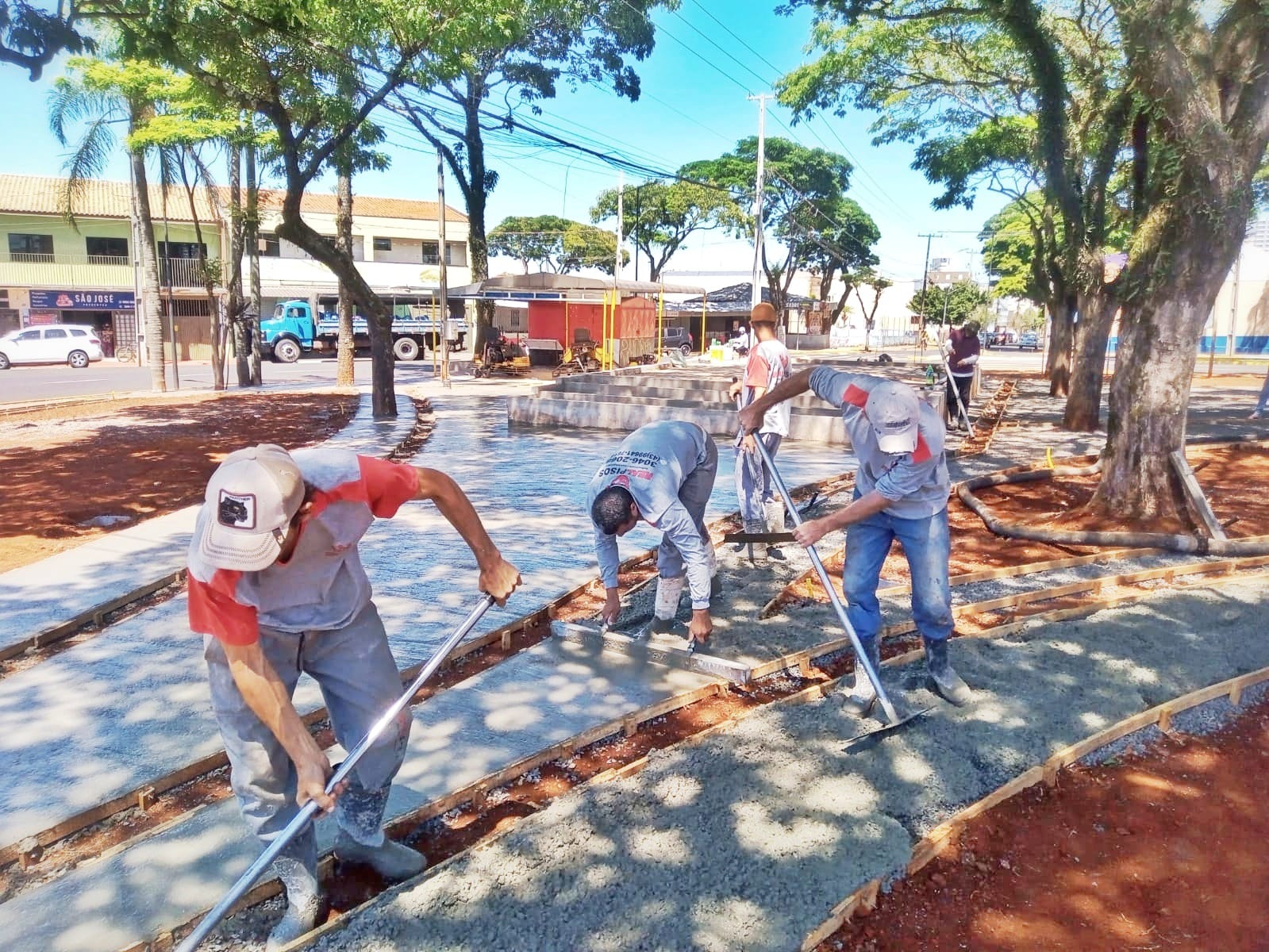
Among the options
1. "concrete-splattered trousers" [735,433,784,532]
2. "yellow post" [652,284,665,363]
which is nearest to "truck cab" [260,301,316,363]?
"yellow post" [652,284,665,363]

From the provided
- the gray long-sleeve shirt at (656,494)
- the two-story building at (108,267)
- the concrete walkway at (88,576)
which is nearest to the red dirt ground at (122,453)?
the concrete walkway at (88,576)

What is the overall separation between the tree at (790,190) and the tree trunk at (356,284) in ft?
100

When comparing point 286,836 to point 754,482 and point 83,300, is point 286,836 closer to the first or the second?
point 754,482

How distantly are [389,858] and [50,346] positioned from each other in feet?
96.5

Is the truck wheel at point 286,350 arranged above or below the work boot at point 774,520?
above

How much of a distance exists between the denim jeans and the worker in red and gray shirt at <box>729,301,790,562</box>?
2.09m

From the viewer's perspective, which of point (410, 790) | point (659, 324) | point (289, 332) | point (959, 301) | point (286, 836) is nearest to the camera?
point (286, 836)

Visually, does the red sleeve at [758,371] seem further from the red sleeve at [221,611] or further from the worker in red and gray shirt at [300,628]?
the red sleeve at [221,611]

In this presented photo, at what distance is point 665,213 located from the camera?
46062 millimetres

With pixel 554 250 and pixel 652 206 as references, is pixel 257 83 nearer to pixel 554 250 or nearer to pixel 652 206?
pixel 652 206

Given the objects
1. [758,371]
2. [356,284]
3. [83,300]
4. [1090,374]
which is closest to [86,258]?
[83,300]

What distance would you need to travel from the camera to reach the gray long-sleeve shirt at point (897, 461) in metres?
3.46

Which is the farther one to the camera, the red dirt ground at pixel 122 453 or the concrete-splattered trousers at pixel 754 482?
the red dirt ground at pixel 122 453

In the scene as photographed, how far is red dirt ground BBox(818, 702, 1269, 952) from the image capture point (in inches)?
98.8
